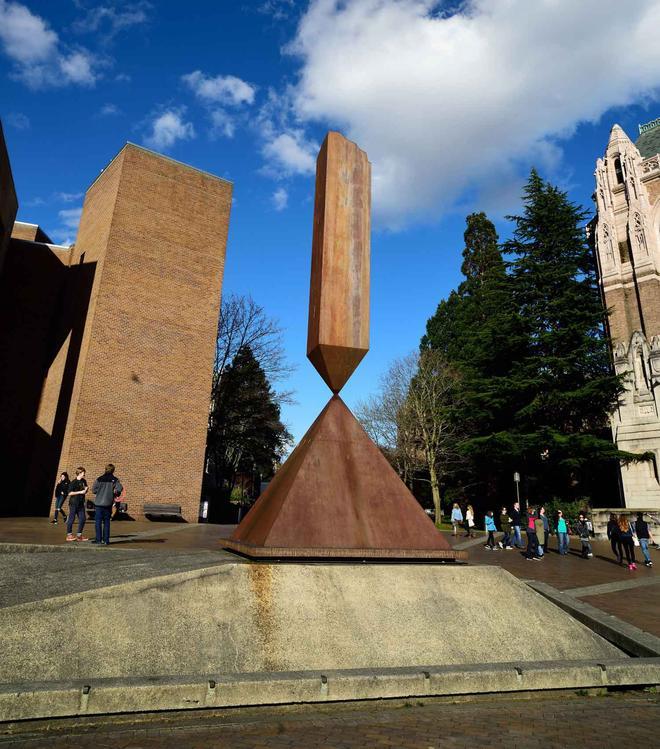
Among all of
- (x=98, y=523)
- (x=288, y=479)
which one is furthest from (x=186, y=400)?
(x=288, y=479)

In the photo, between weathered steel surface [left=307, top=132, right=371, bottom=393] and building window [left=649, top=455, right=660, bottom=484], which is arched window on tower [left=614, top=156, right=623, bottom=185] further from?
weathered steel surface [left=307, top=132, right=371, bottom=393]

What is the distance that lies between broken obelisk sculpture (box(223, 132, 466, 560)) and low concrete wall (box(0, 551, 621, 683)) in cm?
53

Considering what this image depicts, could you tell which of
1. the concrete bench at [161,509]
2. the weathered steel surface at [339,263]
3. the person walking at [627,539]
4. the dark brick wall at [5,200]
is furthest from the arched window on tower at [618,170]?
the dark brick wall at [5,200]

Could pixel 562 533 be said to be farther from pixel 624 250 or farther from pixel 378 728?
pixel 624 250

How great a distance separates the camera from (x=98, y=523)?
937 cm

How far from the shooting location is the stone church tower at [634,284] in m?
24.6

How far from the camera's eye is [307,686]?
12.5 ft

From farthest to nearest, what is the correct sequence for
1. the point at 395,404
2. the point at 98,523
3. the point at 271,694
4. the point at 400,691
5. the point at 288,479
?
the point at 395,404
the point at 98,523
the point at 288,479
the point at 400,691
the point at 271,694

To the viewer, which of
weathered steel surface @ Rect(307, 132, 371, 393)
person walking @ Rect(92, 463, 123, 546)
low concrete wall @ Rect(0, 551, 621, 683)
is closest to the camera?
low concrete wall @ Rect(0, 551, 621, 683)

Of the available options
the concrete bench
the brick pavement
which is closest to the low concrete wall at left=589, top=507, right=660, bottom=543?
the concrete bench

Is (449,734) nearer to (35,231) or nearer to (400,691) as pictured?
(400,691)

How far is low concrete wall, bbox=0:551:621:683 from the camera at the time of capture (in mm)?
3791

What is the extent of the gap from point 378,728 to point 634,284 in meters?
33.1

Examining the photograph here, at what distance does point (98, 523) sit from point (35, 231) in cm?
2535
